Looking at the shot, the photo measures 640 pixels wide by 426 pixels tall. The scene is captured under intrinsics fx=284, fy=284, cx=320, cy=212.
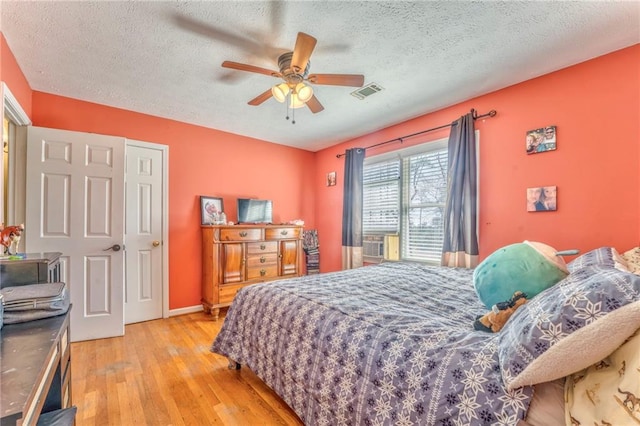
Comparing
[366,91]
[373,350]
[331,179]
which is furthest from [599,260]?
[331,179]

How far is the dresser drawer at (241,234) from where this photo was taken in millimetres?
3564

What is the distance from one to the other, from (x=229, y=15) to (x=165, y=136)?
7.38ft

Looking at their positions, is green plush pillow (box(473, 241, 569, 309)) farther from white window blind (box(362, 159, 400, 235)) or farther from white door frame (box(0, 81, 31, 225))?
white door frame (box(0, 81, 31, 225))

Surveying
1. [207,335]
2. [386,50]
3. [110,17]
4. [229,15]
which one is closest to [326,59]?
[386,50]

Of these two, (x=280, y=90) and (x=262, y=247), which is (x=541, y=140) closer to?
(x=280, y=90)

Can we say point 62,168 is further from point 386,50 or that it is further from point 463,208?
point 463,208

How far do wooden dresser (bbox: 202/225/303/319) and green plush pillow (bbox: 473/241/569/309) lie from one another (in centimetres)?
282

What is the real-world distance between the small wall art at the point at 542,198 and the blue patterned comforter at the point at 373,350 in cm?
96

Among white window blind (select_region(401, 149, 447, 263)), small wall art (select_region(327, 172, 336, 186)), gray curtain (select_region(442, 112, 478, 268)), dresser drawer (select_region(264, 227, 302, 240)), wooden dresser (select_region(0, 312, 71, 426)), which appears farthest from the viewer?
small wall art (select_region(327, 172, 336, 186))

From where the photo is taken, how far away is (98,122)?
3137 mm

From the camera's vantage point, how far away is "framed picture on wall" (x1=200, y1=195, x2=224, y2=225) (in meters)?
3.81

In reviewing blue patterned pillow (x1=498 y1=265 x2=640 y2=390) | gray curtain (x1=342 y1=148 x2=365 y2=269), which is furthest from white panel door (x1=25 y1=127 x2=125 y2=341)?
blue patterned pillow (x1=498 y1=265 x2=640 y2=390)

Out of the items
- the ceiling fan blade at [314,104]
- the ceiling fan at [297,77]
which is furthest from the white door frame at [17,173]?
the ceiling fan blade at [314,104]

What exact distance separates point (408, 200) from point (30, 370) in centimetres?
353
